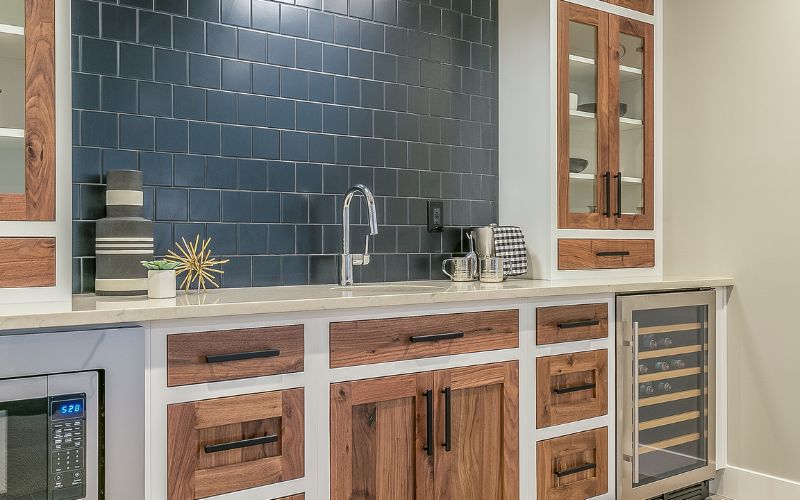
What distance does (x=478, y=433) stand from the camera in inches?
87.8

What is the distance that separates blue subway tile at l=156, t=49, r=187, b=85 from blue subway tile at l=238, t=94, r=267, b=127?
0.71 ft

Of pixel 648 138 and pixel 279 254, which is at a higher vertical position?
pixel 648 138

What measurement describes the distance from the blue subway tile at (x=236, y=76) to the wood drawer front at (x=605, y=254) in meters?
1.49

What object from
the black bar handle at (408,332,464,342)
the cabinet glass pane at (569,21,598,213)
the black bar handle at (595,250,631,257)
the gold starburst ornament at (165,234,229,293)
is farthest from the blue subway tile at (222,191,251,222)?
the black bar handle at (595,250,631,257)

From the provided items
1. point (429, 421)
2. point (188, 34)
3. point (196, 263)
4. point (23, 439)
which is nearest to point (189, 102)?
point (188, 34)

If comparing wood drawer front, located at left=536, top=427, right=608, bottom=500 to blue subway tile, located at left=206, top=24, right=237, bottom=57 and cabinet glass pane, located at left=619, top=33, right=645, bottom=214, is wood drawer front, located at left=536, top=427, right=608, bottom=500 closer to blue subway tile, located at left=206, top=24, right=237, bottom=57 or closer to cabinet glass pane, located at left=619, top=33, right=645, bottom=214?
cabinet glass pane, located at left=619, top=33, right=645, bottom=214

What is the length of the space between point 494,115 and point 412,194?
2.06 ft

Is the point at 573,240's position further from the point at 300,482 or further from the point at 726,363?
the point at 300,482

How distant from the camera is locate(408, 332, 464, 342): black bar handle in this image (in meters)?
2.07

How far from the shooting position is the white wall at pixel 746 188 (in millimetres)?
2771

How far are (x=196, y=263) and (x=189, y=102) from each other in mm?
577

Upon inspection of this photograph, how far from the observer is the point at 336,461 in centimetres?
191

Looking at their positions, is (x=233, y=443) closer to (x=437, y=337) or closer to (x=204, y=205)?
(x=437, y=337)

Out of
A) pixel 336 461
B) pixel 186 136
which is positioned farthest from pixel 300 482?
pixel 186 136
